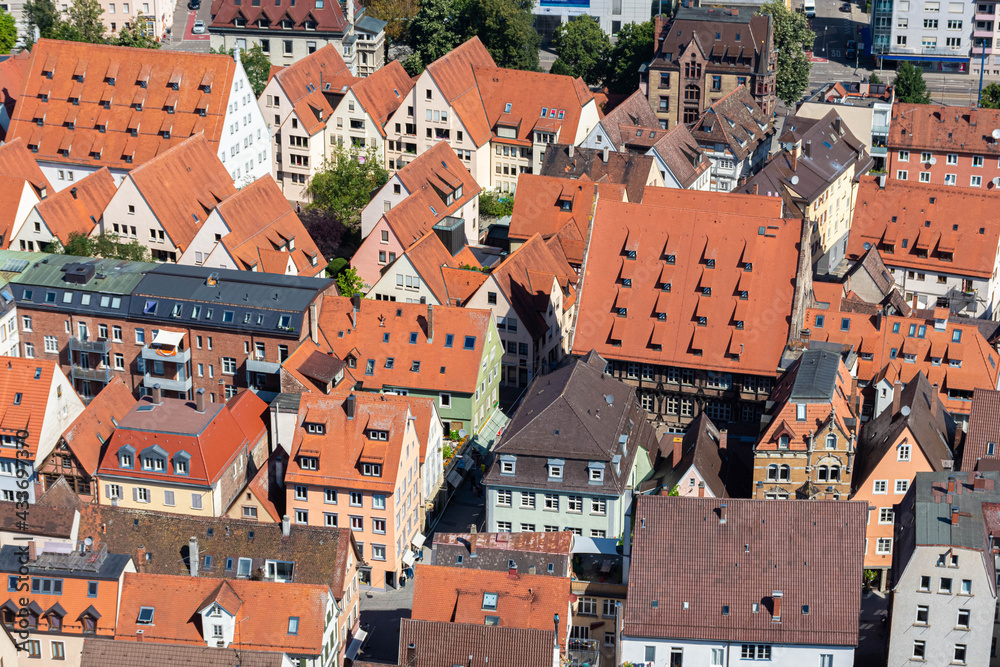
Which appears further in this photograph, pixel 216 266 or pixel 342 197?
pixel 342 197

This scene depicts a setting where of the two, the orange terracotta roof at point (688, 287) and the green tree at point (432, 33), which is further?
the green tree at point (432, 33)

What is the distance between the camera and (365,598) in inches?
4513

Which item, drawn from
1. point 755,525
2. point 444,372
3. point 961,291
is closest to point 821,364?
point 755,525

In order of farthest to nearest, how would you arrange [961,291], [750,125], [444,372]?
[750,125]
[961,291]
[444,372]

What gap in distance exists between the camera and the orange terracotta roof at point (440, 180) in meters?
152

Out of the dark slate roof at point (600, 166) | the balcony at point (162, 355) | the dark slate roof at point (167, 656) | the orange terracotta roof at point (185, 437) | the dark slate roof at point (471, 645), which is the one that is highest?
the dark slate roof at point (600, 166)

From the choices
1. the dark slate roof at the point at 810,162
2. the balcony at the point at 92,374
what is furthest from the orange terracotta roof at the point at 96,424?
the dark slate roof at the point at 810,162

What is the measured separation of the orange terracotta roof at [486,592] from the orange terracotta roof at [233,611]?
19.7 ft

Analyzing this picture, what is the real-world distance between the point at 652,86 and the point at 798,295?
199 feet

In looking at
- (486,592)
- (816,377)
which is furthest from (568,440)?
(816,377)

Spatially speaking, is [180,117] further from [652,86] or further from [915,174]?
[915,174]

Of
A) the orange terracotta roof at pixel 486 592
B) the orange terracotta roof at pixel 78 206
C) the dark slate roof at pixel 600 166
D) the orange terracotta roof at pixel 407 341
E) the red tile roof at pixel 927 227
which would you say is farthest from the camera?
the dark slate roof at pixel 600 166

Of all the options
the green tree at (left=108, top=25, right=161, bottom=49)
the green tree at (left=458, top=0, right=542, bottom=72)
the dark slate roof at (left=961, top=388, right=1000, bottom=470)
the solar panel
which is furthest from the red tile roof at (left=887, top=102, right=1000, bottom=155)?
the solar panel

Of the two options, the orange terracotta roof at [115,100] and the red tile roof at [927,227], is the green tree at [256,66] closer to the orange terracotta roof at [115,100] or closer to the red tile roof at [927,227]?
the orange terracotta roof at [115,100]
